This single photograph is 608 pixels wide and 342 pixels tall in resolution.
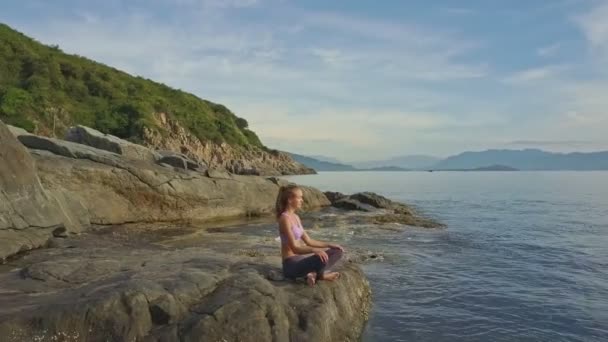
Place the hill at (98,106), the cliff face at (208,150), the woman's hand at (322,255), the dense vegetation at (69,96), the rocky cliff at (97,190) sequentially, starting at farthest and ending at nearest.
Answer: the cliff face at (208,150)
the hill at (98,106)
the dense vegetation at (69,96)
the rocky cliff at (97,190)
the woman's hand at (322,255)

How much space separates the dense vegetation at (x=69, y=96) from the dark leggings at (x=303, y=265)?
2258 inches

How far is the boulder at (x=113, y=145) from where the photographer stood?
25.4 meters

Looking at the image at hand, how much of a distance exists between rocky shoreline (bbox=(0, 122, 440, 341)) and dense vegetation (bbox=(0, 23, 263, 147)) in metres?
43.2

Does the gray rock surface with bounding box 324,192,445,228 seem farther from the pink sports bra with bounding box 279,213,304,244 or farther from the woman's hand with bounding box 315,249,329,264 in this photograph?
the woman's hand with bounding box 315,249,329,264

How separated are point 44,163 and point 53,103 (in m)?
54.1

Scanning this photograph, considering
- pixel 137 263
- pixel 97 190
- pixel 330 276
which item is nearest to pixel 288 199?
pixel 330 276

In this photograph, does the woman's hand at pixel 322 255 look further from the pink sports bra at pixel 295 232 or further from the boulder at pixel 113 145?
the boulder at pixel 113 145

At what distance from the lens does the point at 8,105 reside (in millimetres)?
59125

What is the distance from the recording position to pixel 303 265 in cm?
870

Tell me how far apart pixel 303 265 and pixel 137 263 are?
3880mm

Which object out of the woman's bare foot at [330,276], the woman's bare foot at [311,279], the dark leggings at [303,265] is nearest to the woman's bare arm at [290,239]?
the dark leggings at [303,265]

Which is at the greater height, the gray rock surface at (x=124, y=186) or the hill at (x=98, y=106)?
the hill at (x=98, y=106)

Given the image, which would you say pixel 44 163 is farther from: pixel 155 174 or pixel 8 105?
pixel 8 105

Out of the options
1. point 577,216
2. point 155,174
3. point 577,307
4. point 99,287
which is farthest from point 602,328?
point 577,216
